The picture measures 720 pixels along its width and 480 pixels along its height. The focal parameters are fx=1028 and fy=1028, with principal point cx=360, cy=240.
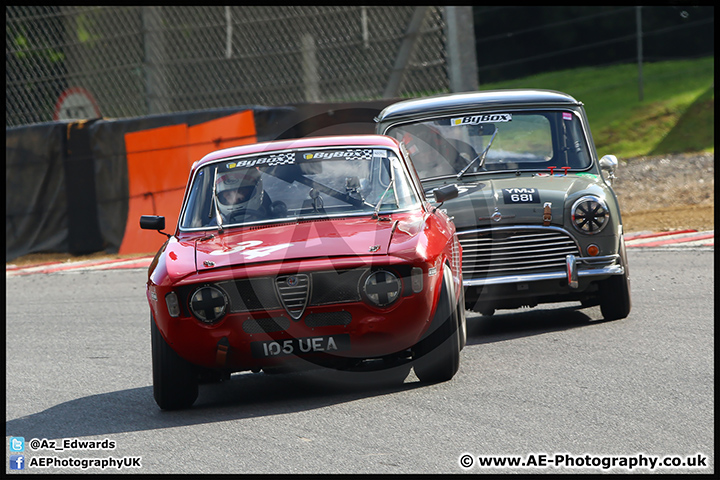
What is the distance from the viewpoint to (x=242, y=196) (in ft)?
21.1

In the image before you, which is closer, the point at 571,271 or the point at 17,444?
the point at 17,444

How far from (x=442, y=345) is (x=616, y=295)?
229cm

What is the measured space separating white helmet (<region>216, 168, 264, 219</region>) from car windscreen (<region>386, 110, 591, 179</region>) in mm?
2266

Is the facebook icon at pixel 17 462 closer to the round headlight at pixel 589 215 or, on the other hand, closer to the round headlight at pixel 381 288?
the round headlight at pixel 381 288

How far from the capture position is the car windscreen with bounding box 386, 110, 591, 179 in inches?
325

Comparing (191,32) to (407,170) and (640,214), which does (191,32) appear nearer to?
(640,214)

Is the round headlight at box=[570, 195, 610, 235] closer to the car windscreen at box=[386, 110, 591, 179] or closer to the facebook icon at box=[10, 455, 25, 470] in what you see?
the car windscreen at box=[386, 110, 591, 179]

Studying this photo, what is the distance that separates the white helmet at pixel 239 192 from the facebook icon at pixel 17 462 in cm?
204

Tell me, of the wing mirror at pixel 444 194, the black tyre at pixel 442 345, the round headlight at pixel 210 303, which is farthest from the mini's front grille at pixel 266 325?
the wing mirror at pixel 444 194

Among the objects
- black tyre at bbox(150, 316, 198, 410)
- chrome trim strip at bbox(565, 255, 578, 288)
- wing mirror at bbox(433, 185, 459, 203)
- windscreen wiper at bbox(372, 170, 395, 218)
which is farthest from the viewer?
chrome trim strip at bbox(565, 255, 578, 288)

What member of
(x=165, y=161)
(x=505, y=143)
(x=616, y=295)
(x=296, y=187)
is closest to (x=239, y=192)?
(x=296, y=187)

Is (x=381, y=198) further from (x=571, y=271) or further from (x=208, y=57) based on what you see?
(x=208, y=57)

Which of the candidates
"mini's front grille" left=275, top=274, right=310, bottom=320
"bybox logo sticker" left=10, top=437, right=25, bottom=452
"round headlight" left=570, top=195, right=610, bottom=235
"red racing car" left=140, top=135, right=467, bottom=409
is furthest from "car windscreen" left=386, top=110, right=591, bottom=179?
"bybox logo sticker" left=10, top=437, right=25, bottom=452

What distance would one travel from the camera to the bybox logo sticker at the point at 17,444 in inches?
198
